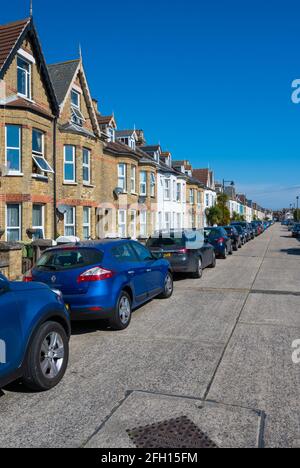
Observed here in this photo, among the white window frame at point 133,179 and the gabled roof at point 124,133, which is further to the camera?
the gabled roof at point 124,133

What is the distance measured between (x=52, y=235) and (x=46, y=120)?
498 centimetres

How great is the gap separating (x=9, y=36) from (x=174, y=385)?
51.4 feet

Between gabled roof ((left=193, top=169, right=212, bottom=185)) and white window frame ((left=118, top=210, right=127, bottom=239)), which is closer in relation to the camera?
white window frame ((left=118, top=210, right=127, bottom=239))

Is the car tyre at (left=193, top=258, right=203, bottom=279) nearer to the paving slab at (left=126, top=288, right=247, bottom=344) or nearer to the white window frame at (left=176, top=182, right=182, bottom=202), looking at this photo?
the paving slab at (left=126, top=288, right=247, bottom=344)

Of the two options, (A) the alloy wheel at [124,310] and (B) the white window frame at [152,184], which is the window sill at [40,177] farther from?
(B) the white window frame at [152,184]

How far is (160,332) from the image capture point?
6.47 m

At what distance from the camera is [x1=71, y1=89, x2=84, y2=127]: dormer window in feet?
64.3

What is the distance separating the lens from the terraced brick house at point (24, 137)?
1476 cm

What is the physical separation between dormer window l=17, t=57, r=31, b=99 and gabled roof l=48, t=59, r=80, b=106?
2.29m

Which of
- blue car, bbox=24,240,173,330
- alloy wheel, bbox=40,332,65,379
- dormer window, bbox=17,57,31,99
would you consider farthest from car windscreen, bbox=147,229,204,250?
dormer window, bbox=17,57,31,99

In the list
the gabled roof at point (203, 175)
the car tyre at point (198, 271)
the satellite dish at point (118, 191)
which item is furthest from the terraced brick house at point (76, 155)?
the gabled roof at point (203, 175)

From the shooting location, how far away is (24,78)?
1593cm
